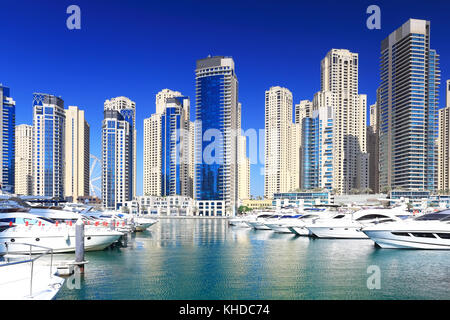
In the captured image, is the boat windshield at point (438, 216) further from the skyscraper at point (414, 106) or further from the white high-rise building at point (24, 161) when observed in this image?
the white high-rise building at point (24, 161)

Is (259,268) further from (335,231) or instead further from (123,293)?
(335,231)

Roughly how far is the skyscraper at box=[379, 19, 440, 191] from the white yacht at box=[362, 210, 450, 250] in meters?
108

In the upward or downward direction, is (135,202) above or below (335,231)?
below

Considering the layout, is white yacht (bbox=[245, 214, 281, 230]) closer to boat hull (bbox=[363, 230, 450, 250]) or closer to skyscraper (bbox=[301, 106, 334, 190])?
boat hull (bbox=[363, 230, 450, 250])

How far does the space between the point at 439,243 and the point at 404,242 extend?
7.58 ft

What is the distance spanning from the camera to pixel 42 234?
26547 mm

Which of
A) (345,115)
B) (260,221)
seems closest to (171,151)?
(345,115)

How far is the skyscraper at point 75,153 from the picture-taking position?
6363 inches

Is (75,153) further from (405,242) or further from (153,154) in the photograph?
(405,242)

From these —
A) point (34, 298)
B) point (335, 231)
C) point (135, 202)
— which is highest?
point (34, 298)

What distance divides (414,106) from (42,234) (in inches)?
4985

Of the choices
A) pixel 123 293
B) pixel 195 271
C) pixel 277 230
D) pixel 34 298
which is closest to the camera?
pixel 34 298

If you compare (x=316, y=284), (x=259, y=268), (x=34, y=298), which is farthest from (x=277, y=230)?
(x=34, y=298)
